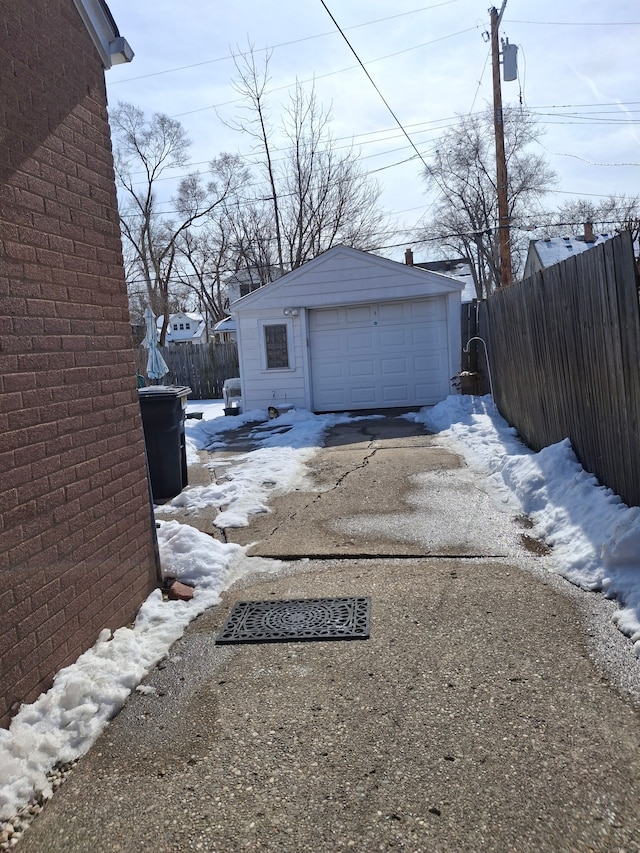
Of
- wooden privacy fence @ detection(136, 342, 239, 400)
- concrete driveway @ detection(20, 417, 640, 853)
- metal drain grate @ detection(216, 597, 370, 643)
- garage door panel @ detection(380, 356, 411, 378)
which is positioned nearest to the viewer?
concrete driveway @ detection(20, 417, 640, 853)

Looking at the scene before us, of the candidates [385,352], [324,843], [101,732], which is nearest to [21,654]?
[101,732]

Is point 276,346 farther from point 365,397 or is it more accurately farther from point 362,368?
point 365,397

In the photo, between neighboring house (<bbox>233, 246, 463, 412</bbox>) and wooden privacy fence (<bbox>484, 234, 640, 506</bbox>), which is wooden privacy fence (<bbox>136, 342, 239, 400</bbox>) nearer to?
neighboring house (<bbox>233, 246, 463, 412</bbox>)

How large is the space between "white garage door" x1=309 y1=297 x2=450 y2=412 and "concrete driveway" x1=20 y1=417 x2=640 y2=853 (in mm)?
9858

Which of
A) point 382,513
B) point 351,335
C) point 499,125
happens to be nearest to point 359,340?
Result: point 351,335

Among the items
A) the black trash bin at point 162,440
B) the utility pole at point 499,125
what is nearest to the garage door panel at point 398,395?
the utility pole at point 499,125

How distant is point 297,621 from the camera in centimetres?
376

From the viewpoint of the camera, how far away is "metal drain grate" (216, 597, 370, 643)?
3.56 metres

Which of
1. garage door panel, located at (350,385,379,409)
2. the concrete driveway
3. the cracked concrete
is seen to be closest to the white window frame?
garage door panel, located at (350,385,379,409)

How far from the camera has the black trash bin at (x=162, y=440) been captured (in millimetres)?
7367

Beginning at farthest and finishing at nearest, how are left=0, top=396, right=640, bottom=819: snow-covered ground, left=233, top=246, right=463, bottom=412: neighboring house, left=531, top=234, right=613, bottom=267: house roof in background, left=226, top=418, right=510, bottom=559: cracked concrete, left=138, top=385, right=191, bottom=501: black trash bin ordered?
left=531, top=234, right=613, bottom=267: house roof in background → left=233, top=246, right=463, bottom=412: neighboring house → left=138, top=385, right=191, bottom=501: black trash bin → left=226, top=418, right=510, bottom=559: cracked concrete → left=0, top=396, right=640, bottom=819: snow-covered ground

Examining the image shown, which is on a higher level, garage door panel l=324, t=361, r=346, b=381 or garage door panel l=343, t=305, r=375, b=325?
garage door panel l=343, t=305, r=375, b=325

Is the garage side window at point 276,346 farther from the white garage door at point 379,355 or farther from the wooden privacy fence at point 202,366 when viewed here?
the wooden privacy fence at point 202,366

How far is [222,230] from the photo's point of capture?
29.9 metres
